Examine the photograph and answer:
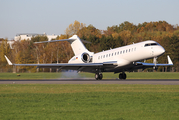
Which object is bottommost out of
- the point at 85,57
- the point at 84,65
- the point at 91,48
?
the point at 84,65

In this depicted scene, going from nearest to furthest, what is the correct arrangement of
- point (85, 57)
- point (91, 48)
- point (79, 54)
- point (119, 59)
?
point (119, 59) < point (85, 57) < point (79, 54) < point (91, 48)

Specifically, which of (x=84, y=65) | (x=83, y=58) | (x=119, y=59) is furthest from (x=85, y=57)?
(x=119, y=59)

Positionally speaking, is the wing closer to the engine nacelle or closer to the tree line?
the engine nacelle

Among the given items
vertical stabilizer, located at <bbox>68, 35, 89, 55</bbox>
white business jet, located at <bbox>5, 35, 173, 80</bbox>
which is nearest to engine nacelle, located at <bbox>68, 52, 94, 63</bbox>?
white business jet, located at <bbox>5, 35, 173, 80</bbox>

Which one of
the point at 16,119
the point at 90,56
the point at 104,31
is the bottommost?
the point at 16,119

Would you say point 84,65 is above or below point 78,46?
below

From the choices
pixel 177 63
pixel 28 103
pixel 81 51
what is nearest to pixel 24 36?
pixel 177 63

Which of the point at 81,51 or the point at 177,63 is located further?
the point at 177,63

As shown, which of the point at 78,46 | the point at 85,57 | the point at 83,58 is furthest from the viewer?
the point at 78,46

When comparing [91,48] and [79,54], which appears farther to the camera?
[91,48]

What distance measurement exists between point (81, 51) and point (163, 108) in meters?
27.8

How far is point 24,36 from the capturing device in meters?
160

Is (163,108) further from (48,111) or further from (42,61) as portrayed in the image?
(42,61)

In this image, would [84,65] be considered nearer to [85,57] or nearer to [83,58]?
[83,58]
